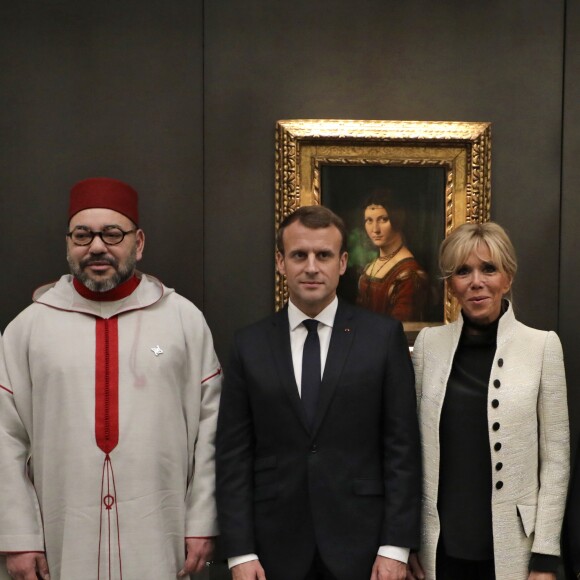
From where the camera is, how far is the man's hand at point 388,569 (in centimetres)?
244

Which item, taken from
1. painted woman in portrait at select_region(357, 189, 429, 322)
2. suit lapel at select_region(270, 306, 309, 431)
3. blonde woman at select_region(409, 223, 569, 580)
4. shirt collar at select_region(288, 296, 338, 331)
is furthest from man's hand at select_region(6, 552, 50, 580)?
painted woman in portrait at select_region(357, 189, 429, 322)

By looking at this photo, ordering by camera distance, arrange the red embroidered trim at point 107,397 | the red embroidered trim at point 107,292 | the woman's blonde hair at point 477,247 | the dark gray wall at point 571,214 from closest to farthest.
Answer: the woman's blonde hair at point 477,247, the red embroidered trim at point 107,397, the red embroidered trim at point 107,292, the dark gray wall at point 571,214

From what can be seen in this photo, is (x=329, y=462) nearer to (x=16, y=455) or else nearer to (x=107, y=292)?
(x=107, y=292)

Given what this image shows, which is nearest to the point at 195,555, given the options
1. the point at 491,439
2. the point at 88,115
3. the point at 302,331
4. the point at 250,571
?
the point at 250,571

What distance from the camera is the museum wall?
3398 mm

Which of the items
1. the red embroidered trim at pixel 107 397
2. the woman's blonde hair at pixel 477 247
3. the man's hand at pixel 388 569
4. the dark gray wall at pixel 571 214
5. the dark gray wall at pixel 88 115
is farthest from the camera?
the dark gray wall at pixel 571 214

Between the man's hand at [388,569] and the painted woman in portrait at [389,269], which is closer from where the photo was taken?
the man's hand at [388,569]

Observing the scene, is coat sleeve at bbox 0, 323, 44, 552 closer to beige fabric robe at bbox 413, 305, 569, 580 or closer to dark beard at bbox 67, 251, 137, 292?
dark beard at bbox 67, 251, 137, 292

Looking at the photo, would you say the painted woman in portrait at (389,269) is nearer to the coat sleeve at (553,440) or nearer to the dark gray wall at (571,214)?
the dark gray wall at (571,214)

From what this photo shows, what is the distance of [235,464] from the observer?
2562 mm

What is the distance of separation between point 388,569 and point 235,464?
61 centimetres

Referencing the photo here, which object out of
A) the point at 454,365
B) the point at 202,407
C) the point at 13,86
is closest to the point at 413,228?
the point at 454,365

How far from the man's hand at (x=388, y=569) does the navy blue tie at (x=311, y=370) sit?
0.51 m

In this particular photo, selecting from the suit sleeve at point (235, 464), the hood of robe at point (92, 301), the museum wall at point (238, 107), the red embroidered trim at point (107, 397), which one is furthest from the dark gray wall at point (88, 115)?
the suit sleeve at point (235, 464)
